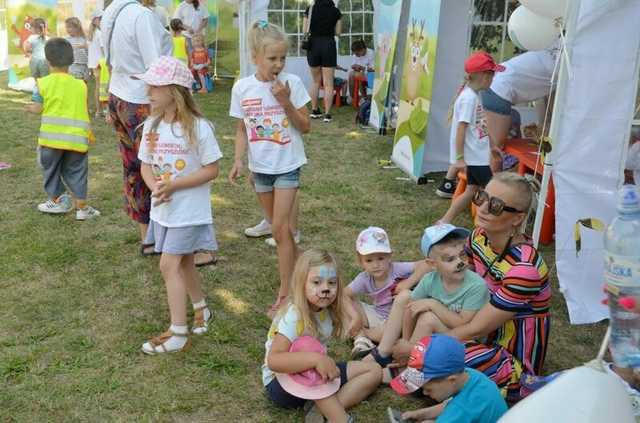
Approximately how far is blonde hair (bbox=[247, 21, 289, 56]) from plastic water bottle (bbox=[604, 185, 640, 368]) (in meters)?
2.20

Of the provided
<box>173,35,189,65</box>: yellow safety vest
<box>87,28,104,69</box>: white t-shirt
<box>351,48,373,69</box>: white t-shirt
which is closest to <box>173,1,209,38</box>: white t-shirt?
<box>173,35,189,65</box>: yellow safety vest

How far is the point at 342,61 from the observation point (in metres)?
11.9

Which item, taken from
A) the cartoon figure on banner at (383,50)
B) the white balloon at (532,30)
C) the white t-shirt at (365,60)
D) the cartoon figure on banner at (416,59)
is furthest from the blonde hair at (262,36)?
the white t-shirt at (365,60)

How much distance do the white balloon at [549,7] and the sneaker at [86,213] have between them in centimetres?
373

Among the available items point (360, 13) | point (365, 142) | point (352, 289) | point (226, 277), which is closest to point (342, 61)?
point (360, 13)

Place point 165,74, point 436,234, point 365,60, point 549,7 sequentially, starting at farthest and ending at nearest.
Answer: point 365,60
point 549,7
point 165,74
point 436,234

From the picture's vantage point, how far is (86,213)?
19.1 ft

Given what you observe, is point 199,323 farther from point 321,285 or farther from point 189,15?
point 189,15

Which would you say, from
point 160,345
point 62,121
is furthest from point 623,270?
point 62,121

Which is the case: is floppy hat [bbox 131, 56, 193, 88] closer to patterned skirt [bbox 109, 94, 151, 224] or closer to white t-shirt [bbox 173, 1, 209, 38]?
patterned skirt [bbox 109, 94, 151, 224]

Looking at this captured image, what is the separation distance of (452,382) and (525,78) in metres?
4.36

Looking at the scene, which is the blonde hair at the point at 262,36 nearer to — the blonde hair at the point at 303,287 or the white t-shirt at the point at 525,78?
the blonde hair at the point at 303,287

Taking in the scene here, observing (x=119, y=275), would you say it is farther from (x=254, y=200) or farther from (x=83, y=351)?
(x=254, y=200)

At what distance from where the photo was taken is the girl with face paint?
3008 mm
